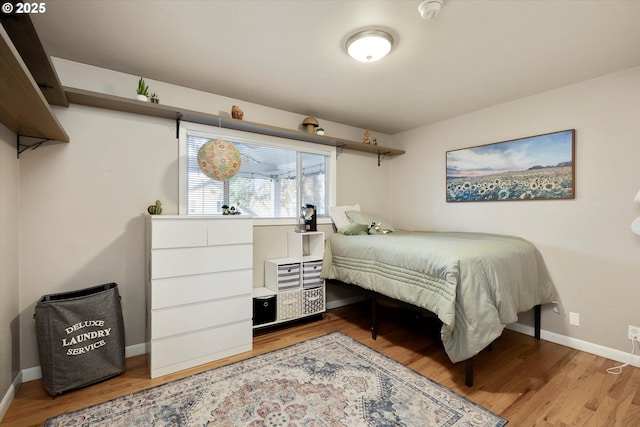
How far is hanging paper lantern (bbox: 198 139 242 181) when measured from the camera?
7.22 ft

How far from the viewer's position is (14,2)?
115 cm

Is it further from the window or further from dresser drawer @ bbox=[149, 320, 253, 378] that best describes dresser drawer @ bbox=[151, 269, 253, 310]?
the window

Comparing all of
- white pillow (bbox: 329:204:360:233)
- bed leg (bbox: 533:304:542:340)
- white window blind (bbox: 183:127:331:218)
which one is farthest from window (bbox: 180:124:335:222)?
bed leg (bbox: 533:304:542:340)

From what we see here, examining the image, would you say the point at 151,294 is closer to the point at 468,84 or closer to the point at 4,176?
the point at 4,176

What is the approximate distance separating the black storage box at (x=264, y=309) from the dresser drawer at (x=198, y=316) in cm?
26

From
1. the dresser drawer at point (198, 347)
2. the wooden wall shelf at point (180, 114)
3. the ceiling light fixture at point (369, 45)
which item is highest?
the ceiling light fixture at point (369, 45)

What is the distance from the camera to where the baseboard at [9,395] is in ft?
5.37

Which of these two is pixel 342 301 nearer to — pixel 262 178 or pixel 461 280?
pixel 262 178

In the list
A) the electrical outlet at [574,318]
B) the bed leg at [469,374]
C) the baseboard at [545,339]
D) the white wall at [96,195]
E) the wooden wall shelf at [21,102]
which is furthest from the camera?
the electrical outlet at [574,318]

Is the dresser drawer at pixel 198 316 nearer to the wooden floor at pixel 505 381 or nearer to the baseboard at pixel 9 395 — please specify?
the wooden floor at pixel 505 381

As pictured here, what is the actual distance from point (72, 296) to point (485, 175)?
12.8ft

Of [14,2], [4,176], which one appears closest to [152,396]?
[4,176]

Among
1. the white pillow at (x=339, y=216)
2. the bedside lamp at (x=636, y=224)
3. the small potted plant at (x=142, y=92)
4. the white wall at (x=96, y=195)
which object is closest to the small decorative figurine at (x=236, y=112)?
the white wall at (x=96, y=195)

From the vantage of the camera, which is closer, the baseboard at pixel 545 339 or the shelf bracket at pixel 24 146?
the baseboard at pixel 545 339
